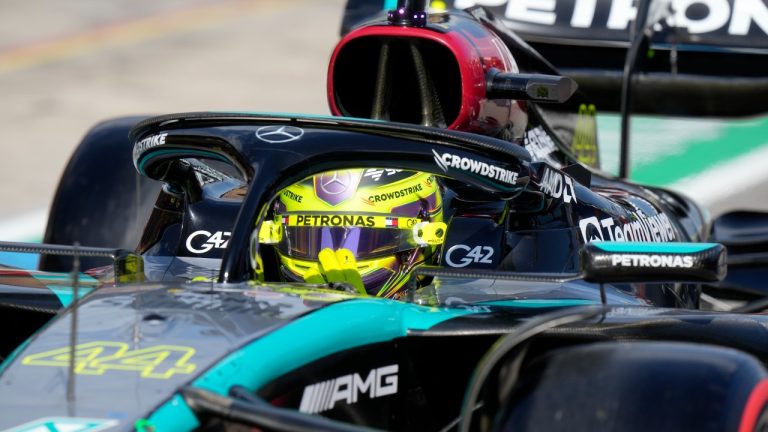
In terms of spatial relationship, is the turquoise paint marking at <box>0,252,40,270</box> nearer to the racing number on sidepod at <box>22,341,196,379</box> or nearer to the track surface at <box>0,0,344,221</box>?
the racing number on sidepod at <box>22,341,196,379</box>

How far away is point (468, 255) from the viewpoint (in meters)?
3.81

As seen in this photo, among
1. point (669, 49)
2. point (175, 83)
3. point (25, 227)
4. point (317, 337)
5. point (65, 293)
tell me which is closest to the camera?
point (317, 337)

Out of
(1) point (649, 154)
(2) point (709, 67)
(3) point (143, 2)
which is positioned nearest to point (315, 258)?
(2) point (709, 67)

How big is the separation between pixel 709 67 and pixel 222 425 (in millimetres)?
4007

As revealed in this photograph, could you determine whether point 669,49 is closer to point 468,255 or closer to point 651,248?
point 468,255

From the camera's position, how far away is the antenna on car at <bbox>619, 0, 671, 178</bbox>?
562 cm

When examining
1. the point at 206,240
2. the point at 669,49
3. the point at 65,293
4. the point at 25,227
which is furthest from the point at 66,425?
the point at 25,227

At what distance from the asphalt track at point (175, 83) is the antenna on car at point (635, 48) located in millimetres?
2540

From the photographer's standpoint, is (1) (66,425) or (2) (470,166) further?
(2) (470,166)

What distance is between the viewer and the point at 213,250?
13.0 feet

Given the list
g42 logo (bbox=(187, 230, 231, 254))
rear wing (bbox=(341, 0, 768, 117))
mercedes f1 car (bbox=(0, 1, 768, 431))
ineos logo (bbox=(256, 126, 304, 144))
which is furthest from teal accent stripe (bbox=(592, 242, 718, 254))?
rear wing (bbox=(341, 0, 768, 117))

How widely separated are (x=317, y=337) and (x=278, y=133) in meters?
0.75

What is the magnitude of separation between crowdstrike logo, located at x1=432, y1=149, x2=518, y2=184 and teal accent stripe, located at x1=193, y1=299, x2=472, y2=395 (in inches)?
14.9

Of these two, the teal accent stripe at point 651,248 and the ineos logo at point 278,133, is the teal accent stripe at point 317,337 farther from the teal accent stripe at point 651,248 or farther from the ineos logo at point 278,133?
the ineos logo at point 278,133
